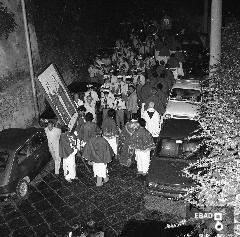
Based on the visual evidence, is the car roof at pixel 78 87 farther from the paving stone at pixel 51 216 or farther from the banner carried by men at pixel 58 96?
the paving stone at pixel 51 216

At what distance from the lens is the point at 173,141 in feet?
34.7

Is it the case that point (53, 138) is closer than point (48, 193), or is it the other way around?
point (48, 193)

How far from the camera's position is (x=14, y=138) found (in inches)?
413

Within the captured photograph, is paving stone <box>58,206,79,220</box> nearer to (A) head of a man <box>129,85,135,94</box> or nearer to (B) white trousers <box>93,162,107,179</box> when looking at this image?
(B) white trousers <box>93,162,107,179</box>

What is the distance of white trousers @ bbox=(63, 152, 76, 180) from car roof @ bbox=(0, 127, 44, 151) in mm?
1280

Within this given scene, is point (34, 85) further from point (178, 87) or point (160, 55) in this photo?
point (160, 55)

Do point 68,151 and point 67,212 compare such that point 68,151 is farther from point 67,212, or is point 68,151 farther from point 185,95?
point 185,95

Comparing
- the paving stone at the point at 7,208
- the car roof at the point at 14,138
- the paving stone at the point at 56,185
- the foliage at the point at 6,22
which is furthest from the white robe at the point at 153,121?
the foliage at the point at 6,22

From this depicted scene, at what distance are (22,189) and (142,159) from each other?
354cm

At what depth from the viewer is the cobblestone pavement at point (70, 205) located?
9.30m

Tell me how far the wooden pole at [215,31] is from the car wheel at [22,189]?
717 centimetres

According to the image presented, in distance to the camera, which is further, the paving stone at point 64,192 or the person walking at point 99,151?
the paving stone at point 64,192

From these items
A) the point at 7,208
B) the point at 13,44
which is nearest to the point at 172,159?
the point at 7,208

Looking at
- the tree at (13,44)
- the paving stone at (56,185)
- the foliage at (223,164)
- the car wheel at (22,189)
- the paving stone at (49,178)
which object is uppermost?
the tree at (13,44)
